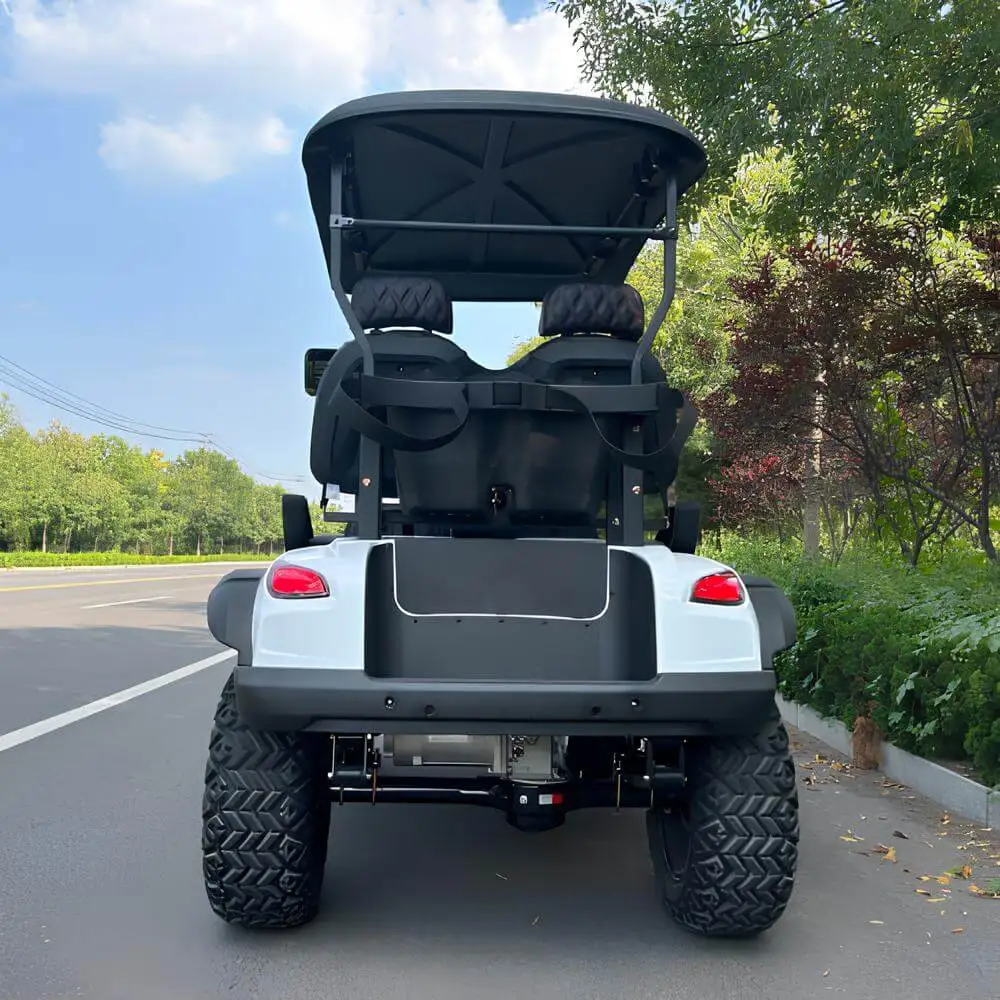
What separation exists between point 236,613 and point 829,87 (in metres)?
5.84

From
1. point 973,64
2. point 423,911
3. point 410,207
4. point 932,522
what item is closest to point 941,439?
point 932,522

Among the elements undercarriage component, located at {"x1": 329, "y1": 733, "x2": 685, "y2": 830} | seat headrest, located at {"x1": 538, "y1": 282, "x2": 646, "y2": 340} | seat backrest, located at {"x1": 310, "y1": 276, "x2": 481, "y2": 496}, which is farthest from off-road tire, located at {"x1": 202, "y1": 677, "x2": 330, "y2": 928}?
seat headrest, located at {"x1": 538, "y1": 282, "x2": 646, "y2": 340}

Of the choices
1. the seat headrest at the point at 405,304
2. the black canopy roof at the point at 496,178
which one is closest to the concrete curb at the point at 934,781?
the black canopy roof at the point at 496,178

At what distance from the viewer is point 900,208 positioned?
364 inches

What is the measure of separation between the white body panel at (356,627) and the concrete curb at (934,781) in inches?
94.6

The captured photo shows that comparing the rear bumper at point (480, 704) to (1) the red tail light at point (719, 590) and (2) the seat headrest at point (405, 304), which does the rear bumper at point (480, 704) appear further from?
(2) the seat headrest at point (405, 304)

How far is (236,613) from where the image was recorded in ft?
12.4

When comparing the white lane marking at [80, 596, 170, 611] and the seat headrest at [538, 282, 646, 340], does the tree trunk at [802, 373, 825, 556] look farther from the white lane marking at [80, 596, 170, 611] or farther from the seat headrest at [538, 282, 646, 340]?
the white lane marking at [80, 596, 170, 611]

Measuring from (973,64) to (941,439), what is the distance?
454 cm

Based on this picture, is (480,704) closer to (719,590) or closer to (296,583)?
(296,583)

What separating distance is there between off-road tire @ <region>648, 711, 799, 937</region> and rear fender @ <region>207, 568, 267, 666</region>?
1.52 metres

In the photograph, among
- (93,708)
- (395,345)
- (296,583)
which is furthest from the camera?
(93,708)

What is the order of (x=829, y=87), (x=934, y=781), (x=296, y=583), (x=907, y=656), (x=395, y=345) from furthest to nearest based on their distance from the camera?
(x=829, y=87), (x=907, y=656), (x=934, y=781), (x=395, y=345), (x=296, y=583)

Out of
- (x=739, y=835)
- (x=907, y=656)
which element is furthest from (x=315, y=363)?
(x=907, y=656)
